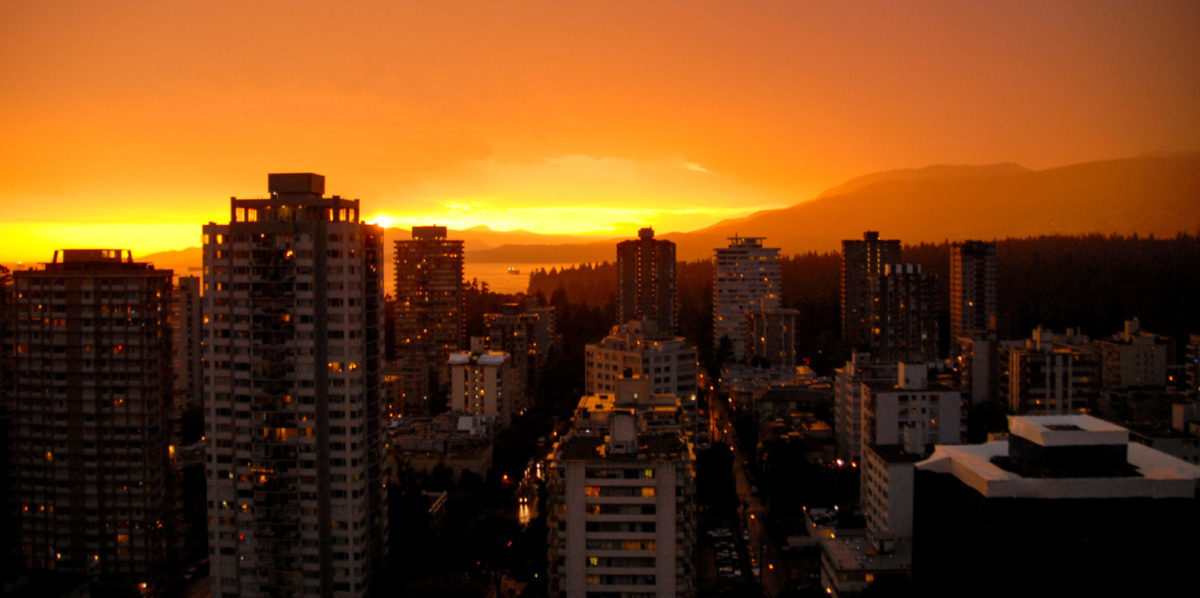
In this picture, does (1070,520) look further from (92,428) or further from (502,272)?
(502,272)

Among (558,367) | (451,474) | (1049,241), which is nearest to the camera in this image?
(451,474)

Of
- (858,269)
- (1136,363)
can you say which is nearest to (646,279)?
(858,269)

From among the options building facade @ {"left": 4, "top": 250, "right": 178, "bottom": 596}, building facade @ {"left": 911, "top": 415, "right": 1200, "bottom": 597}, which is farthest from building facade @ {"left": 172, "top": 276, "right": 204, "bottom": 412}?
building facade @ {"left": 911, "top": 415, "right": 1200, "bottom": 597}

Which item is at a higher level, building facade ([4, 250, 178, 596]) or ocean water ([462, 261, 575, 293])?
ocean water ([462, 261, 575, 293])

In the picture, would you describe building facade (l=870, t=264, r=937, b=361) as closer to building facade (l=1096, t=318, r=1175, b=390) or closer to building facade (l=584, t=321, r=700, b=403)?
building facade (l=1096, t=318, r=1175, b=390)

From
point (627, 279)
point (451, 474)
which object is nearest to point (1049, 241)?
point (627, 279)

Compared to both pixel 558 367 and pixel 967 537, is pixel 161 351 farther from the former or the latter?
pixel 558 367

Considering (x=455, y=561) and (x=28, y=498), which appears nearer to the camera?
(x=455, y=561)
